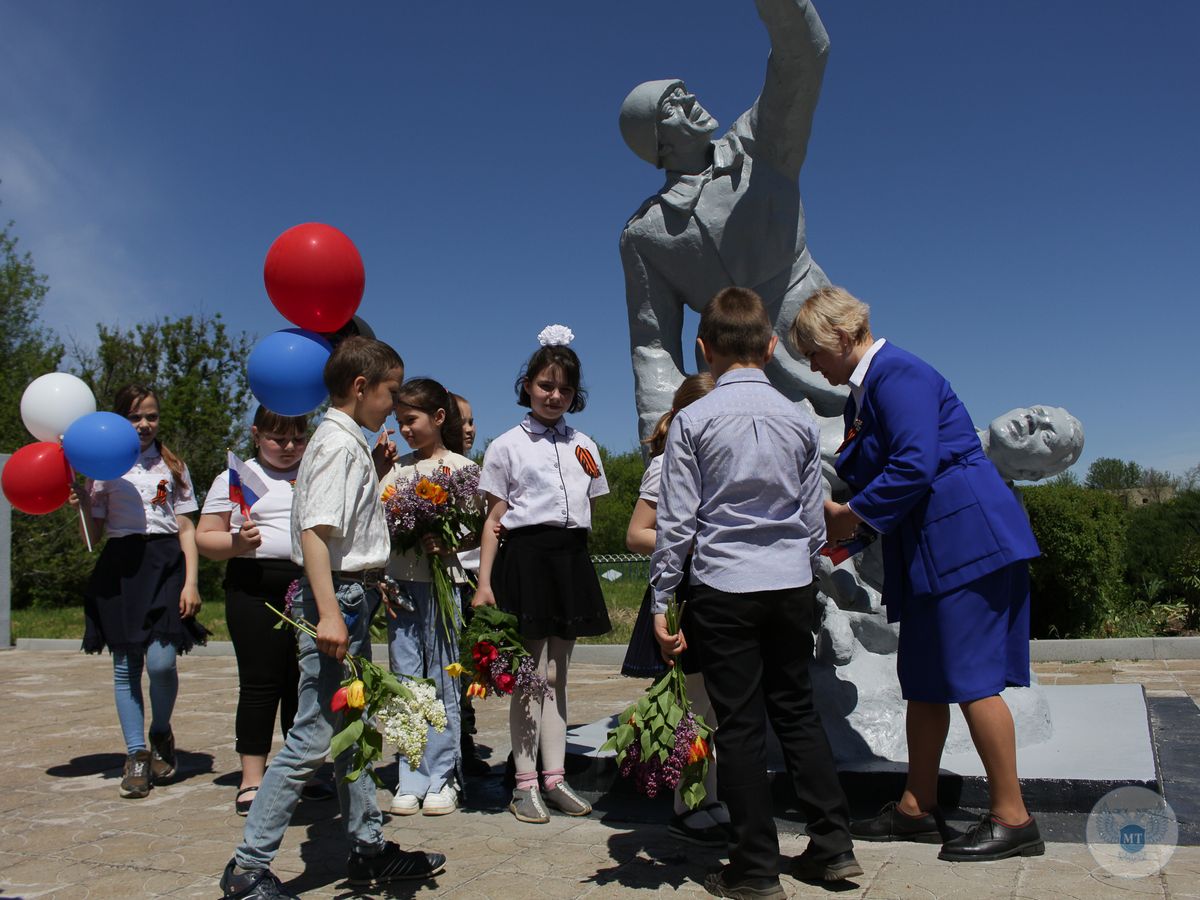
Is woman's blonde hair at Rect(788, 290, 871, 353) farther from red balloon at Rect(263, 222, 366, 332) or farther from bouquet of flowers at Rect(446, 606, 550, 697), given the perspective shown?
red balloon at Rect(263, 222, 366, 332)

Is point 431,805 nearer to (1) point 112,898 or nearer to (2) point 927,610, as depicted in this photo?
(1) point 112,898

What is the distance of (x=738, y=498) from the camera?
9.01 feet

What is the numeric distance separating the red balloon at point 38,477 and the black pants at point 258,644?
4.74ft

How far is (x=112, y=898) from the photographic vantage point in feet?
9.29

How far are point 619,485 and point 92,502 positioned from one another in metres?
16.4

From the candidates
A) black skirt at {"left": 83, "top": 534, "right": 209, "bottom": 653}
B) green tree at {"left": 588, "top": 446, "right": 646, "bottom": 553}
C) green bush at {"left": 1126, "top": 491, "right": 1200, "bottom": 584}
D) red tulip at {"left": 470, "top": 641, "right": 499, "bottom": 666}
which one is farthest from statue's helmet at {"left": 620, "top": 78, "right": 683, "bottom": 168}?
green tree at {"left": 588, "top": 446, "right": 646, "bottom": 553}

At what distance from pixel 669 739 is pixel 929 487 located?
1.09 m

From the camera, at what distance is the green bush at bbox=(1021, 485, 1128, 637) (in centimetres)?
981

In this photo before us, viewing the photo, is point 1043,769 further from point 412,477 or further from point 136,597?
point 136,597

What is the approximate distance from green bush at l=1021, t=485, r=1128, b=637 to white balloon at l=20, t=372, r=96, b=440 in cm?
862

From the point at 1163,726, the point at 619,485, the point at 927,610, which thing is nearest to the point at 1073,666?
the point at 1163,726

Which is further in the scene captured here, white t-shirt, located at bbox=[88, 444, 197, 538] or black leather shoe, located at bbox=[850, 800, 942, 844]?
white t-shirt, located at bbox=[88, 444, 197, 538]

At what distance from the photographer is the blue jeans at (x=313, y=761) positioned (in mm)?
2646

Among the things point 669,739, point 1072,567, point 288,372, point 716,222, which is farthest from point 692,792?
point 1072,567
